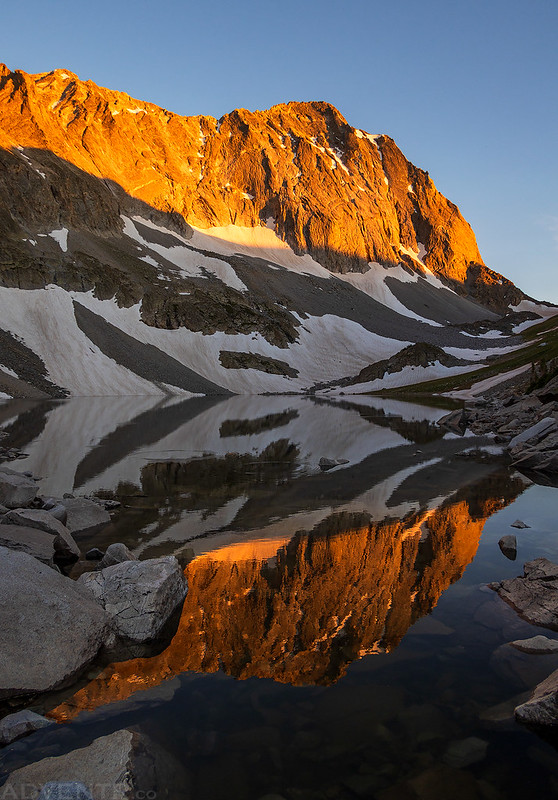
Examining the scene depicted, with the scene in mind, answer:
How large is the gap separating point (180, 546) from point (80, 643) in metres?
5.19

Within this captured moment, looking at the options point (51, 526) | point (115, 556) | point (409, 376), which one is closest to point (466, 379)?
point (409, 376)

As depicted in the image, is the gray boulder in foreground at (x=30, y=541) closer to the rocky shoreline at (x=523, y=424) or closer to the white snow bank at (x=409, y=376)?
the rocky shoreline at (x=523, y=424)

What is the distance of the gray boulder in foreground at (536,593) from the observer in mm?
8883

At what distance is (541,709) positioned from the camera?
605 cm

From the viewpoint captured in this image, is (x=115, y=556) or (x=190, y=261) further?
(x=190, y=261)

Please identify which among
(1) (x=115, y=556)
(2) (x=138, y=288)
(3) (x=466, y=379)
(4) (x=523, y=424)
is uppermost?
(2) (x=138, y=288)

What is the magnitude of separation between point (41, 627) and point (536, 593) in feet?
28.3

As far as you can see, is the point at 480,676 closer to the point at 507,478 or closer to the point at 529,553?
the point at 529,553

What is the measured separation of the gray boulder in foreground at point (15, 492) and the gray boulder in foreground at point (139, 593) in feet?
22.7

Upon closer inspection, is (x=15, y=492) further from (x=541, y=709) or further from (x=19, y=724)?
(x=541, y=709)

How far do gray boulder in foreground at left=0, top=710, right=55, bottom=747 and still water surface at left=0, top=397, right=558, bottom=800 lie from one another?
0.53ft

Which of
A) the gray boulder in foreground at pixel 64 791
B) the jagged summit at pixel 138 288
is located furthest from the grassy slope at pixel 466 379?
the gray boulder in foreground at pixel 64 791

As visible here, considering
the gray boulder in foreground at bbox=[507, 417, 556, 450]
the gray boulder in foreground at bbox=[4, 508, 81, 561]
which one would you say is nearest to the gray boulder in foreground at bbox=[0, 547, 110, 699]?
the gray boulder in foreground at bbox=[4, 508, 81, 561]

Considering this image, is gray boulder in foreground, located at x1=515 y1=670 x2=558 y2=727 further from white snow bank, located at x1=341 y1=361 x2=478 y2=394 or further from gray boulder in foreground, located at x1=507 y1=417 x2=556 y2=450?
white snow bank, located at x1=341 y1=361 x2=478 y2=394
